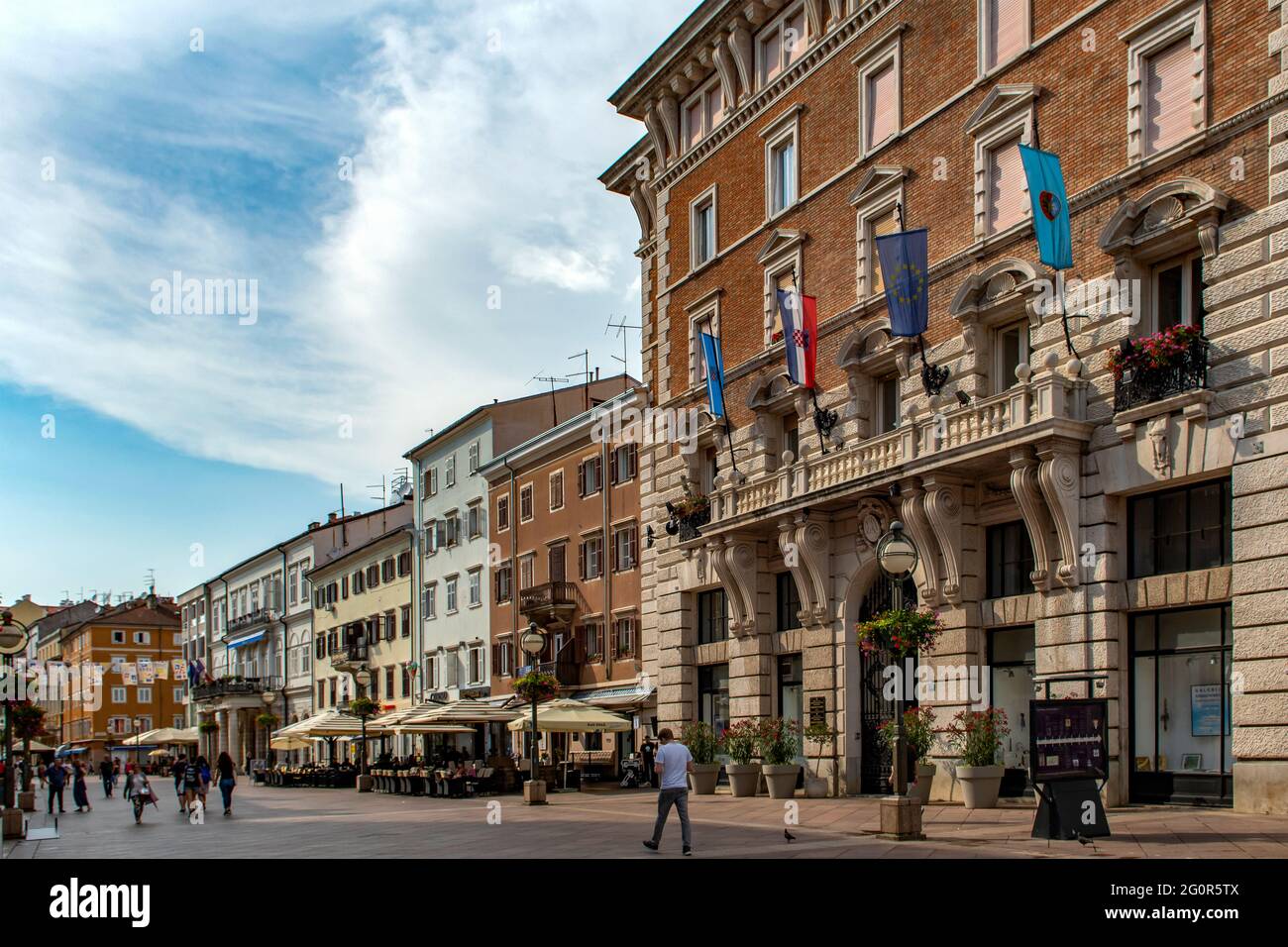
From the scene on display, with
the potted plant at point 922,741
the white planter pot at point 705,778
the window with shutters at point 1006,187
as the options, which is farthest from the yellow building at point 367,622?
the window with shutters at point 1006,187

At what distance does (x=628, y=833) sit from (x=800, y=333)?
1262 centimetres

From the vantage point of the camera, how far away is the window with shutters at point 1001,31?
83.0 feet

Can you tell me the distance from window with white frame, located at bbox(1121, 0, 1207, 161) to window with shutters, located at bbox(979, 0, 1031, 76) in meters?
2.81

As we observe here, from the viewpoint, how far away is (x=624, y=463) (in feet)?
148

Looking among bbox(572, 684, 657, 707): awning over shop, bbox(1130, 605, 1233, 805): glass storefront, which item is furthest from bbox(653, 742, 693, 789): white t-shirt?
bbox(572, 684, 657, 707): awning over shop

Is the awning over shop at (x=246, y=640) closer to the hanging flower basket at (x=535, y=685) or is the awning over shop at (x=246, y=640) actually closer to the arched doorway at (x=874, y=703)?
the hanging flower basket at (x=535, y=685)

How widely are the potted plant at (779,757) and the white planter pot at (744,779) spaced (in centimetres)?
51

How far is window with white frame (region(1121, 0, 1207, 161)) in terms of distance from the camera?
21.5 metres

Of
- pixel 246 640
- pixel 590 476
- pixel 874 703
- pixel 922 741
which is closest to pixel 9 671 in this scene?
pixel 922 741

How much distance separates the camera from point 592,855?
17.8 m
